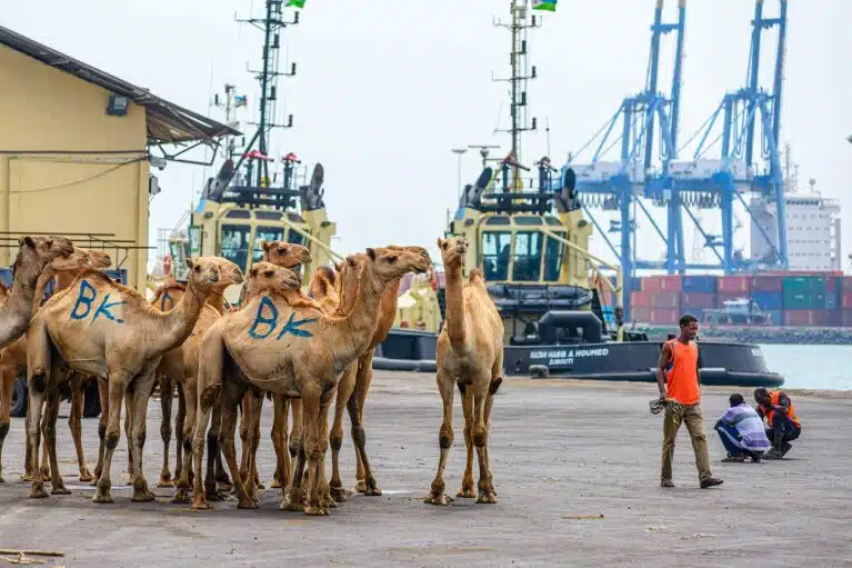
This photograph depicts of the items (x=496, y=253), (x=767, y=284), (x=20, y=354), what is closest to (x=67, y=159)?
(x=496, y=253)

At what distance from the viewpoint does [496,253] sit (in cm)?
4897

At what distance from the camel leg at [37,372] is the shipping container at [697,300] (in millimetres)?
159150

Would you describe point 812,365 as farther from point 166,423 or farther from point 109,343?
point 109,343

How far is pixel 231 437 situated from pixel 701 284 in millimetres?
162686

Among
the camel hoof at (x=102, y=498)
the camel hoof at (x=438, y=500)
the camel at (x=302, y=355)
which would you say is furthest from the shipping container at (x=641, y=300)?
the camel hoof at (x=102, y=498)

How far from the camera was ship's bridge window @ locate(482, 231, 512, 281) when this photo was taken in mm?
48906

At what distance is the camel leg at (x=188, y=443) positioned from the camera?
14875 mm

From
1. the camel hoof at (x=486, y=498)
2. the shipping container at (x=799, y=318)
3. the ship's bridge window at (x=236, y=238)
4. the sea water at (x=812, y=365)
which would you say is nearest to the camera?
the camel hoof at (x=486, y=498)

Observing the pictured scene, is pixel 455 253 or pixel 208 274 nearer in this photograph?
pixel 208 274

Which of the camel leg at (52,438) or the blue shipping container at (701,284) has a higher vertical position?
the blue shipping container at (701,284)

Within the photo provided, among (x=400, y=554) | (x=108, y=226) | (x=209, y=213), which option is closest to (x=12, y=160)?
(x=108, y=226)

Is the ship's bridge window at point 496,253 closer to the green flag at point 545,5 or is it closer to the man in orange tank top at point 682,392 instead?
the green flag at point 545,5

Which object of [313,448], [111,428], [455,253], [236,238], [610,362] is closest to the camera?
[313,448]

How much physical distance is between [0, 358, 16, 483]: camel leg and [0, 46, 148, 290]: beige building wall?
20.3m
